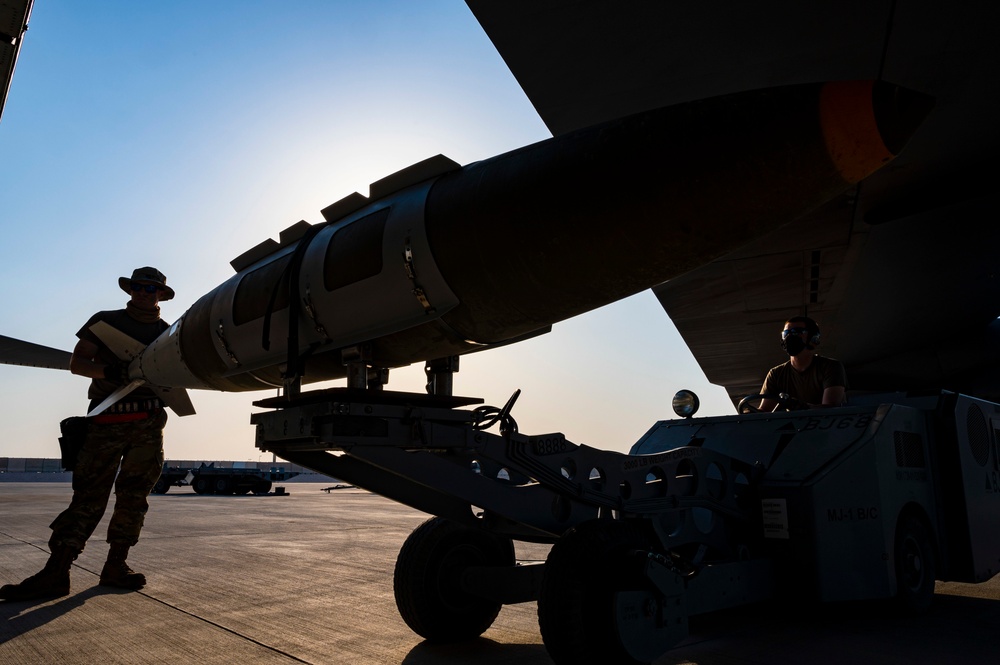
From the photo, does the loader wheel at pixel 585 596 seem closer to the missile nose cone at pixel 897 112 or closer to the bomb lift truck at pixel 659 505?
the bomb lift truck at pixel 659 505

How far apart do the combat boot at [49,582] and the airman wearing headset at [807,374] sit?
214 inches

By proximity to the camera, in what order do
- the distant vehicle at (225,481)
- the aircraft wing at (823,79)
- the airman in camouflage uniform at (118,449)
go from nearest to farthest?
the airman in camouflage uniform at (118,449)
the aircraft wing at (823,79)
the distant vehicle at (225,481)

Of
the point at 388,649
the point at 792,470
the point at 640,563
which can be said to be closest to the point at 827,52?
the point at 792,470

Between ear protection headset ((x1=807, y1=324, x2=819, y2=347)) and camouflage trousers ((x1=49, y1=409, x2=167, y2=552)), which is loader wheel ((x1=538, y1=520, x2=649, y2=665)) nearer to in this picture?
ear protection headset ((x1=807, y1=324, x2=819, y2=347))

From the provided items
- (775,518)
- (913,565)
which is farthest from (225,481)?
(913,565)

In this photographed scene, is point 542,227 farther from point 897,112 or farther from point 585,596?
point 585,596

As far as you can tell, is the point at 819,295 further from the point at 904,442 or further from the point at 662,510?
the point at 662,510

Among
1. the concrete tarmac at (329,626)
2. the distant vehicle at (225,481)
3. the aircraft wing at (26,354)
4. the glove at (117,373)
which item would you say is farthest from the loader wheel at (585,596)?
the distant vehicle at (225,481)

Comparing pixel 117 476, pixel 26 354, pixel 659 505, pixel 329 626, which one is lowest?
pixel 329 626

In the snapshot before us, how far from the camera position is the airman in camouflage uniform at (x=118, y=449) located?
17.2 ft

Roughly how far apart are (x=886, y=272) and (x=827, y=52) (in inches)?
372

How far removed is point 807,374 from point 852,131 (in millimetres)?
3421

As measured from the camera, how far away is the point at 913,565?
4.46 m

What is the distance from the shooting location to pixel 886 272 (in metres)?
15.8
